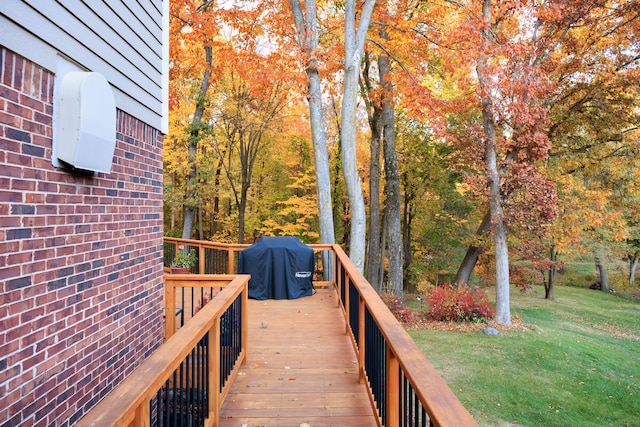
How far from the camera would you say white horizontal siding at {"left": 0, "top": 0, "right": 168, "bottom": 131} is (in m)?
2.08

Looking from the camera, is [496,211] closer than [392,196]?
Yes

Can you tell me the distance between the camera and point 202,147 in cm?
1784

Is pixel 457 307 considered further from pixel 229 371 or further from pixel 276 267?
pixel 229 371

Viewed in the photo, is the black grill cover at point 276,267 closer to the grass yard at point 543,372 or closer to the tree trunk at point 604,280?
the grass yard at point 543,372

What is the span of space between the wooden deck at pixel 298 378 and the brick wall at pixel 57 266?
1.05 m

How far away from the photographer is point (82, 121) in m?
2.35

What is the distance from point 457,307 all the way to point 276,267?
738 cm

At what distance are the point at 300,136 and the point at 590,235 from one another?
13816 mm

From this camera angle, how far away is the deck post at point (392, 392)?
218 centimetres

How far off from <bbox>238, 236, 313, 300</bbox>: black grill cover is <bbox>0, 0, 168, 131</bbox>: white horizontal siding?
300cm

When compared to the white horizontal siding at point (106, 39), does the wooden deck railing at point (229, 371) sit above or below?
below

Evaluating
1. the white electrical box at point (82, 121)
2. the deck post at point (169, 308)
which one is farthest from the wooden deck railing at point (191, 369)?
the white electrical box at point (82, 121)

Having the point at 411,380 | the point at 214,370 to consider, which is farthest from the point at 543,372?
the point at 411,380

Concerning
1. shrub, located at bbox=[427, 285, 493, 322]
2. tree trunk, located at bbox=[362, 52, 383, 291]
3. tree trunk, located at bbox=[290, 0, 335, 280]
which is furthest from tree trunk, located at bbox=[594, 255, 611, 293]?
tree trunk, located at bbox=[290, 0, 335, 280]
